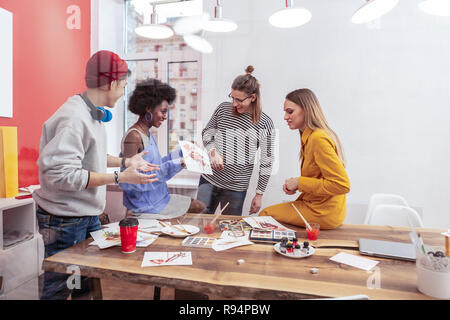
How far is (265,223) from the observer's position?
1269mm

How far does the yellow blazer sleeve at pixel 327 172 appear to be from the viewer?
3.95 ft

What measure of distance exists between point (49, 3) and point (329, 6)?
1185 millimetres

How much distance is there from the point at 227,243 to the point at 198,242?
0.13 meters

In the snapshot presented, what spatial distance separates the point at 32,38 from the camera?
2.62 ft

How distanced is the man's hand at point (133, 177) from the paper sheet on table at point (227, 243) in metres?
0.41

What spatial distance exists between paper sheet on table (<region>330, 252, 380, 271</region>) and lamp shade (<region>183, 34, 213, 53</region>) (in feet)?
3.42

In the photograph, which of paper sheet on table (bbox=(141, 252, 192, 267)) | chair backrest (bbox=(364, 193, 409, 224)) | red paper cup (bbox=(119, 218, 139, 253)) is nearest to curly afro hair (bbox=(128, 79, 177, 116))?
red paper cup (bbox=(119, 218, 139, 253))

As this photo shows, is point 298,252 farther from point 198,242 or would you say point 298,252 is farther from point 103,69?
point 103,69

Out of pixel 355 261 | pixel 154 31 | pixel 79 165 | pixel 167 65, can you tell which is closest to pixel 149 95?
pixel 167 65

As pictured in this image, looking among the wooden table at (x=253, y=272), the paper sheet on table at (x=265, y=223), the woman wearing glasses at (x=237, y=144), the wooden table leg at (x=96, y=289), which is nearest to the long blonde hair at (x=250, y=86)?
the woman wearing glasses at (x=237, y=144)

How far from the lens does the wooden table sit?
0.76m

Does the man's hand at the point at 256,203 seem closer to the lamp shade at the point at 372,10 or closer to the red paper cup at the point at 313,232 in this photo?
the red paper cup at the point at 313,232

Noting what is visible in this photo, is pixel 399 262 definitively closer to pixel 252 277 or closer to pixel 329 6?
pixel 252 277
